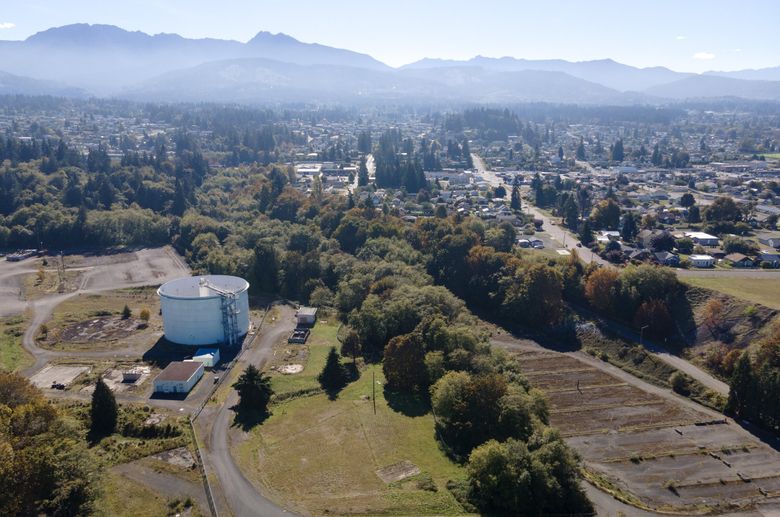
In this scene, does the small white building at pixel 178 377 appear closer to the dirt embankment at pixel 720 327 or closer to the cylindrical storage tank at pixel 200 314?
the cylindrical storage tank at pixel 200 314

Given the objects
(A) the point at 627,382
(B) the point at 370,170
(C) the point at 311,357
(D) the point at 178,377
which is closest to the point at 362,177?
(B) the point at 370,170

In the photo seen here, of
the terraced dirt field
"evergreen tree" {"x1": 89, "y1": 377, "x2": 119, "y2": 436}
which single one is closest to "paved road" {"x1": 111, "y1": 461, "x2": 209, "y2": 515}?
"evergreen tree" {"x1": 89, "y1": 377, "x2": 119, "y2": 436}

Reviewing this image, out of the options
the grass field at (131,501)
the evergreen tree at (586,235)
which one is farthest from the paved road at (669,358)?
the grass field at (131,501)

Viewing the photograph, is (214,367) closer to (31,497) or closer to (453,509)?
(31,497)

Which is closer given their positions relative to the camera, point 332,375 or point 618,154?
point 332,375

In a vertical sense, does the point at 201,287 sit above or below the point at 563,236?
above

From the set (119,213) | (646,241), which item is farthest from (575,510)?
(119,213)

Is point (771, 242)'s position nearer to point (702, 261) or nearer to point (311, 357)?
point (702, 261)
